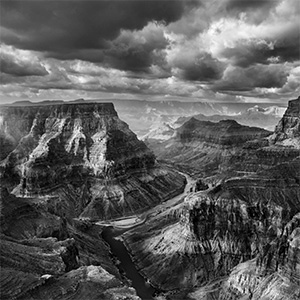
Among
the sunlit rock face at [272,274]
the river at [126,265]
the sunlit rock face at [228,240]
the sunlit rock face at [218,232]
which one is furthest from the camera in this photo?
the sunlit rock face at [218,232]

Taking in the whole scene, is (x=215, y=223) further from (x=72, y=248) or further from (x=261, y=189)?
(x=72, y=248)

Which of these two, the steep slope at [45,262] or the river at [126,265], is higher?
the steep slope at [45,262]

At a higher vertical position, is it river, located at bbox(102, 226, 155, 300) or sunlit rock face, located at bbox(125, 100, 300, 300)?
sunlit rock face, located at bbox(125, 100, 300, 300)

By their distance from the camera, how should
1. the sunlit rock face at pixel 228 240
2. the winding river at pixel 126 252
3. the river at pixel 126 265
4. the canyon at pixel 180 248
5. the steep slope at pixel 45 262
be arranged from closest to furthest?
1. the steep slope at pixel 45 262
2. the canyon at pixel 180 248
3. the sunlit rock face at pixel 228 240
4. the river at pixel 126 265
5. the winding river at pixel 126 252

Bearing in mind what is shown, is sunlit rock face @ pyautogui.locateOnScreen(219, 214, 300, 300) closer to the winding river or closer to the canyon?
the canyon

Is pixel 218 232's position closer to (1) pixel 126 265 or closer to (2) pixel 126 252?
(1) pixel 126 265

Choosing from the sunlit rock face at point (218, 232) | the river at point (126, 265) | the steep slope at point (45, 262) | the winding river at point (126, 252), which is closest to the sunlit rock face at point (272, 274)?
the sunlit rock face at point (218, 232)

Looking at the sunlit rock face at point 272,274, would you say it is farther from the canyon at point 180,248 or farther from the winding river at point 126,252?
the winding river at point 126,252

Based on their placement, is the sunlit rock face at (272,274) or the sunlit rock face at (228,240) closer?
the sunlit rock face at (272,274)

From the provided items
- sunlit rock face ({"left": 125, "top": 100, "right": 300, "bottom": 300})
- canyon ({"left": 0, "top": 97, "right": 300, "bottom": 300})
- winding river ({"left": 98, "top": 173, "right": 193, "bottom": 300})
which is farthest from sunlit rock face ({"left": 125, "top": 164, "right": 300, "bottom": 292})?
winding river ({"left": 98, "top": 173, "right": 193, "bottom": 300})

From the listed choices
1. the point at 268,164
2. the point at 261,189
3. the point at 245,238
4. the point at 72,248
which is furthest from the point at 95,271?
the point at 268,164

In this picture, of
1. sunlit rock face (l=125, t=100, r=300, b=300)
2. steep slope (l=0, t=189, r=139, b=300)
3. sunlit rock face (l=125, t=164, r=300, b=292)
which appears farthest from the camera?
sunlit rock face (l=125, t=164, r=300, b=292)
